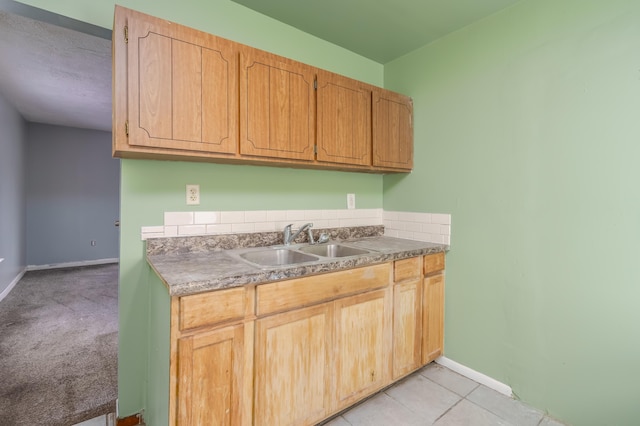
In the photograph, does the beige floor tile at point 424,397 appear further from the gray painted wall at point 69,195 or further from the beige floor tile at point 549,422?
the gray painted wall at point 69,195

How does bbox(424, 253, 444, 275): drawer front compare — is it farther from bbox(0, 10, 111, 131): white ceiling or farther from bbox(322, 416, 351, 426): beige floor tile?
bbox(0, 10, 111, 131): white ceiling

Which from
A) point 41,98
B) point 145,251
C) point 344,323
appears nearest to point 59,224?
point 41,98

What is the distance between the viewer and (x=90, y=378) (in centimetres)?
206

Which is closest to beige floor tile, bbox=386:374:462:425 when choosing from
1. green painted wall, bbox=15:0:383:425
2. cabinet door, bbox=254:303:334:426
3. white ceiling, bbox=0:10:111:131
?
cabinet door, bbox=254:303:334:426

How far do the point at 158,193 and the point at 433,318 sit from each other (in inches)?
77.9

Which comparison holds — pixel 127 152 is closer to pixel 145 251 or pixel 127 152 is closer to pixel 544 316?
pixel 145 251

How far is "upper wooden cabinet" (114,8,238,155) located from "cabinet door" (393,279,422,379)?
1354 millimetres

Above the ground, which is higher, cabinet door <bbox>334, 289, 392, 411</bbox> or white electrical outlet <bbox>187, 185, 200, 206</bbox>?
white electrical outlet <bbox>187, 185, 200, 206</bbox>

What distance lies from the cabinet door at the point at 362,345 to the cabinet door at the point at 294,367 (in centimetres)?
8

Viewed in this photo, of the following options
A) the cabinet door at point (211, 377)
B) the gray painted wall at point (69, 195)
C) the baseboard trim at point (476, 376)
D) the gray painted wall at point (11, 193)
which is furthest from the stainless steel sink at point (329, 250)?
the gray painted wall at point (69, 195)

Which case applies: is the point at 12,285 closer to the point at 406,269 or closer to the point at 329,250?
the point at 329,250

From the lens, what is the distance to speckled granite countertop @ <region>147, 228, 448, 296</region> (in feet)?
3.81

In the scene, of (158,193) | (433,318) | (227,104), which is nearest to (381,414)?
(433,318)

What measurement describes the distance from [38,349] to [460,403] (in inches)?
128
